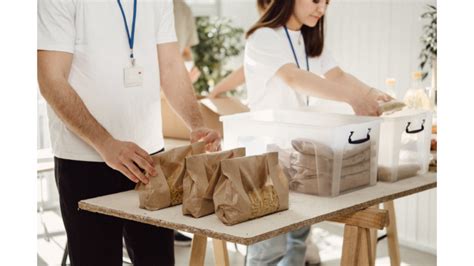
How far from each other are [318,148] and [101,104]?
0.63 m

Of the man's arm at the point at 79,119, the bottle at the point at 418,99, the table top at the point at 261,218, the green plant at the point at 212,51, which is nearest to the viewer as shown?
the table top at the point at 261,218

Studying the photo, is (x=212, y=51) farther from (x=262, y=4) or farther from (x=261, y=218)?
(x=261, y=218)

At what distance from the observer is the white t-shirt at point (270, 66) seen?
2.50m

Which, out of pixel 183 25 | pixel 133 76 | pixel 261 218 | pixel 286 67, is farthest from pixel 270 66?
pixel 183 25

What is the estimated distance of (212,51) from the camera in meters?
5.80

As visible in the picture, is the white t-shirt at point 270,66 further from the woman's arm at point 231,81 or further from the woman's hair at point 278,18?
the woman's arm at point 231,81

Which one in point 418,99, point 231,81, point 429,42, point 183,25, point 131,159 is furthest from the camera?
point 183,25

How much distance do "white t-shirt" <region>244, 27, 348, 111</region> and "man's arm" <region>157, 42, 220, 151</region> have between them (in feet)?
1.23

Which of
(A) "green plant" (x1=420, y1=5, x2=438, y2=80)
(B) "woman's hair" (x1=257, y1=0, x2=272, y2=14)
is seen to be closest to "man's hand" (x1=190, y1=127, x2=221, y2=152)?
(B) "woman's hair" (x1=257, y1=0, x2=272, y2=14)

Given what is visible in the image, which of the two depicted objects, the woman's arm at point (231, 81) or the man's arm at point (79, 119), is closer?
the man's arm at point (79, 119)

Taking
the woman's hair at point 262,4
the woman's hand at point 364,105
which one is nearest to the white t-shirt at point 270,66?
the woman's hair at point 262,4

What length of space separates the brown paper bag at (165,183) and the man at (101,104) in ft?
0.17
